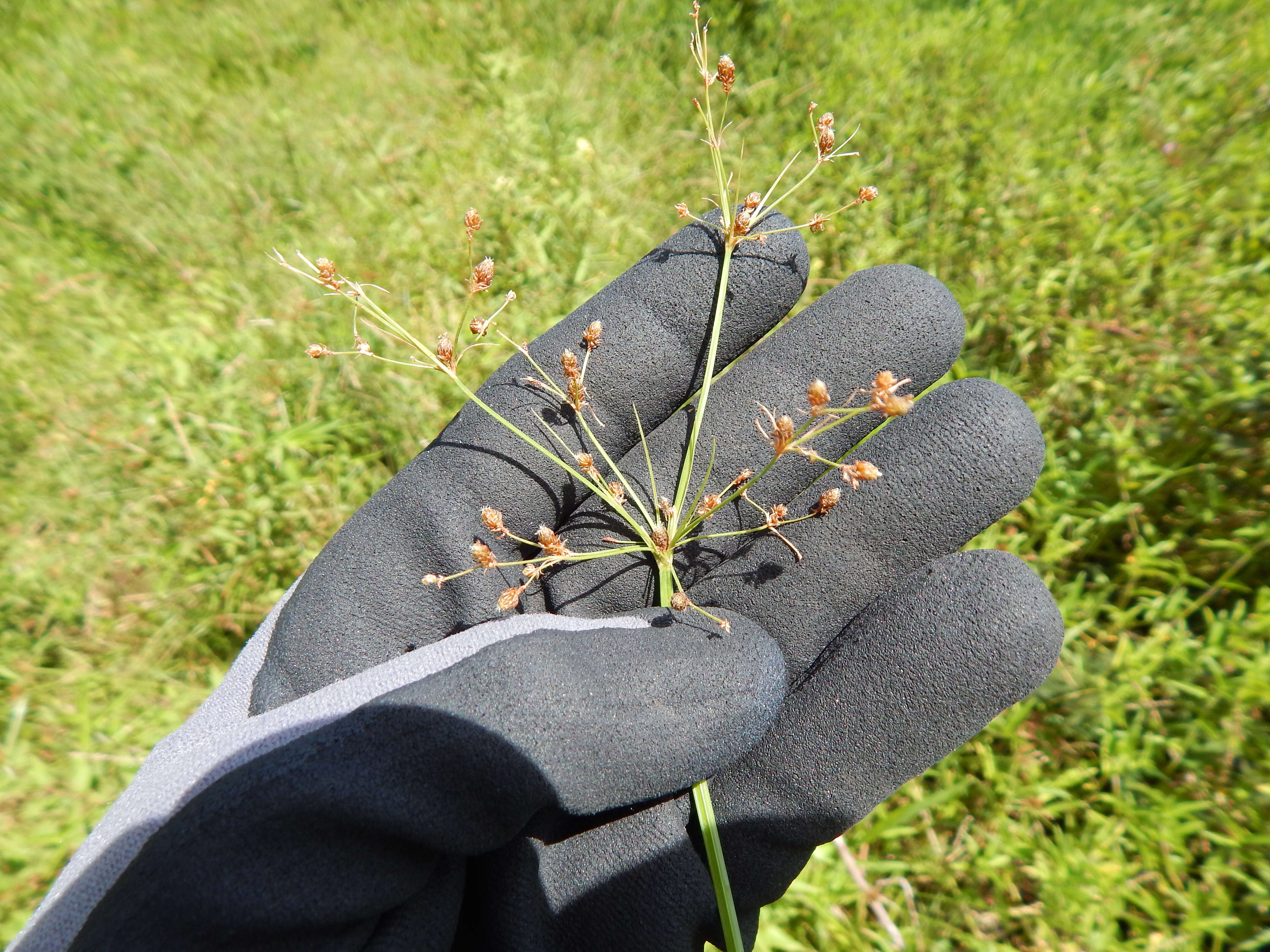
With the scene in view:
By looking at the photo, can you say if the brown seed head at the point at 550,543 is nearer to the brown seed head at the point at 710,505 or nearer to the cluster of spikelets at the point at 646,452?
the cluster of spikelets at the point at 646,452

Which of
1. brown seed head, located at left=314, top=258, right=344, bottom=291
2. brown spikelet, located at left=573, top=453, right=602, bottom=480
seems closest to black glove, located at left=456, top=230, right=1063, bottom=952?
brown spikelet, located at left=573, top=453, right=602, bottom=480

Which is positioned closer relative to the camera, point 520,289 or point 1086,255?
point 1086,255

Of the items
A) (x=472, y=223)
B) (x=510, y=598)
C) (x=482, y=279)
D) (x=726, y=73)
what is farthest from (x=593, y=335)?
(x=726, y=73)

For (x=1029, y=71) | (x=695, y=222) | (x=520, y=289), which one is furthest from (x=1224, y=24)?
(x=520, y=289)

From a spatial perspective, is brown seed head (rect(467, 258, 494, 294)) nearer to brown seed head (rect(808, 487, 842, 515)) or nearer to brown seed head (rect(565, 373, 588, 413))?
brown seed head (rect(565, 373, 588, 413))

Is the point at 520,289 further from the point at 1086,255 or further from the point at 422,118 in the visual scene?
the point at 1086,255

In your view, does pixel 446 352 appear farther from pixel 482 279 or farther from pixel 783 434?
pixel 783 434

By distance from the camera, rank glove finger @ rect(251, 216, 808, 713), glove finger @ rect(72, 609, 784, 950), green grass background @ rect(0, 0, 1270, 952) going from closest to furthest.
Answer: glove finger @ rect(72, 609, 784, 950) → glove finger @ rect(251, 216, 808, 713) → green grass background @ rect(0, 0, 1270, 952)
